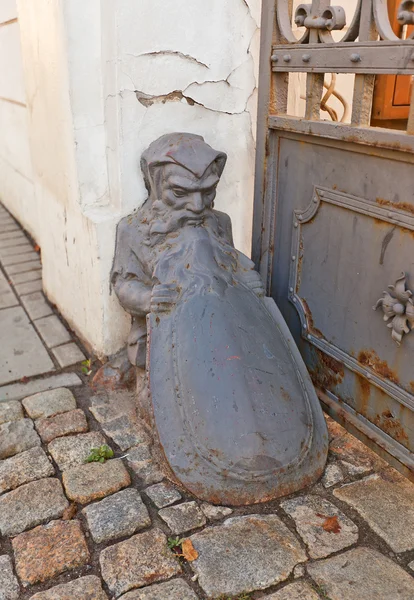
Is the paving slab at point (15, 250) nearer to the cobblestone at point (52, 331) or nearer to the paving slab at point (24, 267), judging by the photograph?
the paving slab at point (24, 267)

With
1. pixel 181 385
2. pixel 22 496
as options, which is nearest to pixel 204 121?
pixel 181 385

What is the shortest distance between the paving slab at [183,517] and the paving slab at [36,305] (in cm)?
191

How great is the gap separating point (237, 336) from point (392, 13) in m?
2.94

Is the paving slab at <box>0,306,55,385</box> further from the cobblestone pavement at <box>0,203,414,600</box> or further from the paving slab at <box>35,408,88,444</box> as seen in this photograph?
the paving slab at <box>35,408,88,444</box>

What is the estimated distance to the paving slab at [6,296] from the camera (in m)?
3.85

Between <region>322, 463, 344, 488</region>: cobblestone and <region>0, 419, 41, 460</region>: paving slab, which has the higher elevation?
<region>0, 419, 41, 460</region>: paving slab

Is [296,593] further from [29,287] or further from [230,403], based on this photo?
[29,287]

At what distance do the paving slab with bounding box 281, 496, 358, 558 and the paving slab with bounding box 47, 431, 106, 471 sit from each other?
0.91 m

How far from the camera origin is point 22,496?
225 cm

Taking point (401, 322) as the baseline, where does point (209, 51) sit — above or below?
above

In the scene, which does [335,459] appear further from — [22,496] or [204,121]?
[204,121]

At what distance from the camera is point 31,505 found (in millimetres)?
2209

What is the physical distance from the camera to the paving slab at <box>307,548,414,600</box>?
1.85m

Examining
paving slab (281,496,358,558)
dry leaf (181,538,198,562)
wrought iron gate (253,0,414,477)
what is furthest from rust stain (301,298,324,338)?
dry leaf (181,538,198,562)
